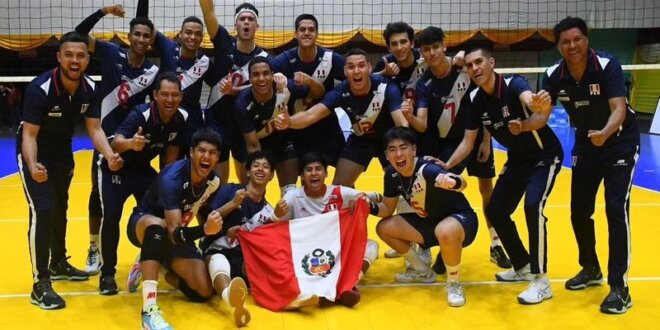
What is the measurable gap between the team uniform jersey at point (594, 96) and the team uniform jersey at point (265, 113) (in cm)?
208

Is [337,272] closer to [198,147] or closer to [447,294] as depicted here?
[447,294]

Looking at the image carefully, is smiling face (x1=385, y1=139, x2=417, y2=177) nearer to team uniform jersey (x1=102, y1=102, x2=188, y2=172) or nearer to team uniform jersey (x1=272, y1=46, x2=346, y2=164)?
team uniform jersey (x1=272, y1=46, x2=346, y2=164)

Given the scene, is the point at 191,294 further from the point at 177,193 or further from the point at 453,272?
the point at 453,272

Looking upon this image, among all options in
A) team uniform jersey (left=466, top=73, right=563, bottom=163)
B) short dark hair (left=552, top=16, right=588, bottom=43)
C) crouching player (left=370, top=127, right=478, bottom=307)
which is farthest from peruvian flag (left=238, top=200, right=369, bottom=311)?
short dark hair (left=552, top=16, right=588, bottom=43)

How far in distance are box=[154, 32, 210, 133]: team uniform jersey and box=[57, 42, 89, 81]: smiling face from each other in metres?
1.26

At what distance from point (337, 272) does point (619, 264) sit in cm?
188

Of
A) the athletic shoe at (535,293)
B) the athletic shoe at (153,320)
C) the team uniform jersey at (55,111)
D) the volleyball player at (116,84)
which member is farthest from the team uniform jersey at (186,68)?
the athletic shoe at (535,293)

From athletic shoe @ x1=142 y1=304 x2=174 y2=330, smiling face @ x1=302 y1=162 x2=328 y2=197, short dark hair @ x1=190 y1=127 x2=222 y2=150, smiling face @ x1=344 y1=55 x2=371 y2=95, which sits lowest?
athletic shoe @ x1=142 y1=304 x2=174 y2=330

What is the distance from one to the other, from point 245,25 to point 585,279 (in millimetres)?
3443

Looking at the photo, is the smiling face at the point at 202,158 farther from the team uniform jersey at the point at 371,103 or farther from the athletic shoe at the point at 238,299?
the team uniform jersey at the point at 371,103

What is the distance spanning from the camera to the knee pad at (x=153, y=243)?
13.5ft

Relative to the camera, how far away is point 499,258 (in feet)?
17.5

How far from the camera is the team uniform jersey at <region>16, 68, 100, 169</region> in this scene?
428 centimetres

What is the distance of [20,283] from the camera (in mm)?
4918
